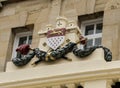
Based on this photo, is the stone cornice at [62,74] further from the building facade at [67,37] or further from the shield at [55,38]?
the shield at [55,38]

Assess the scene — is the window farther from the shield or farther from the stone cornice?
the stone cornice

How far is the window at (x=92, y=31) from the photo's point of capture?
22031mm

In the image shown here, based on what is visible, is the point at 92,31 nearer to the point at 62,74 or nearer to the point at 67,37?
the point at 67,37

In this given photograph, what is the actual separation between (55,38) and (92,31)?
4.34m

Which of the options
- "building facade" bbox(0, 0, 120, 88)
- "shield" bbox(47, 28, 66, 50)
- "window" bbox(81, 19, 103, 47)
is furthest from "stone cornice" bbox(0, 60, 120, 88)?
"window" bbox(81, 19, 103, 47)

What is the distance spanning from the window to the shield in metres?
3.77

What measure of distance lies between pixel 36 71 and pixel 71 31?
1735 mm

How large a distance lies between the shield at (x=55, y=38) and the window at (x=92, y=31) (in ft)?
12.4

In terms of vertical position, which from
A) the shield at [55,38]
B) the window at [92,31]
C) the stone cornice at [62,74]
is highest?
the window at [92,31]

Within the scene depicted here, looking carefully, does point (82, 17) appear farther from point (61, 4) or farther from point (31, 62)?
point (31, 62)

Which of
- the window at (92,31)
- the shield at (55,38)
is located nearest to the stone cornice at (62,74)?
the shield at (55,38)

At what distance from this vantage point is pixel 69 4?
75.6 ft

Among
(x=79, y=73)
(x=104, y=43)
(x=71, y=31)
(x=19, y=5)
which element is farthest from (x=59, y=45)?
(x=19, y=5)

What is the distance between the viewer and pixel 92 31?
2244 cm
